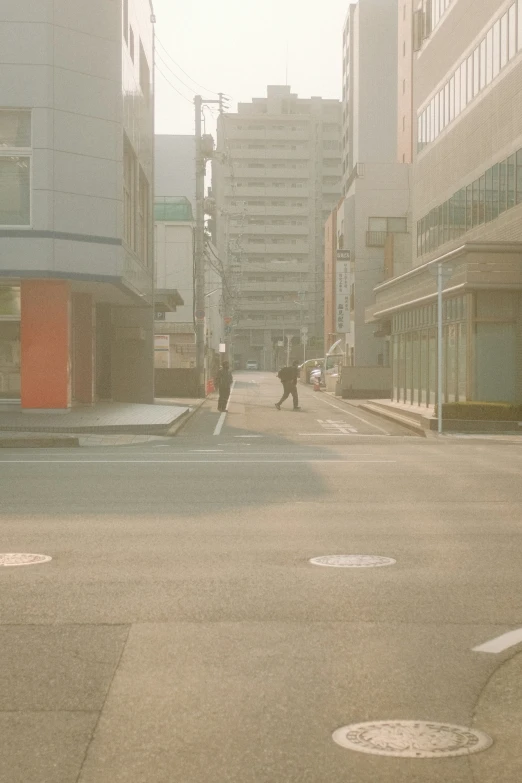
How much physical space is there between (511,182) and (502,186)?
3.09 ft

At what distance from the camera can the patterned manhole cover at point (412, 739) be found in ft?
15.3

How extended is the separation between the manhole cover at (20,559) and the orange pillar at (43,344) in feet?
72.3

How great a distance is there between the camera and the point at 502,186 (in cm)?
3572

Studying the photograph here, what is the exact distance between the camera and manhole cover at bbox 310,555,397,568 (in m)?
8.90

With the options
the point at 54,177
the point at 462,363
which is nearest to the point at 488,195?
the point at 462,363

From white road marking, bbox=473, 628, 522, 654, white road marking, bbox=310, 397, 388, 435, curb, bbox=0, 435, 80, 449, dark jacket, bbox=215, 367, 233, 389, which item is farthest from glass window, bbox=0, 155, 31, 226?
white road marking, bbox=473, 628, 522, 654

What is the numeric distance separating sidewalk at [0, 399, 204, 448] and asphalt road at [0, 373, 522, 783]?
8.14m

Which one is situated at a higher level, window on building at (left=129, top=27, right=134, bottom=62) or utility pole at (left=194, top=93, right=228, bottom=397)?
window on building at (left=129, top=27, right=134, bottom=62)

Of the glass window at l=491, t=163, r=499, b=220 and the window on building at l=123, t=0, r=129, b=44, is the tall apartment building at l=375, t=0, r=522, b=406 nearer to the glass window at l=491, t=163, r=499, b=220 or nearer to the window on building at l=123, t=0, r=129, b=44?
the glass window at l=491, t=163, r=499, b=220

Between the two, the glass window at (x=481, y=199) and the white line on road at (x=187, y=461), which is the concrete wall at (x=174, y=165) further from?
the white line on road at (x=187, y=461)

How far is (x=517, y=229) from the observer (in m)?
34.1

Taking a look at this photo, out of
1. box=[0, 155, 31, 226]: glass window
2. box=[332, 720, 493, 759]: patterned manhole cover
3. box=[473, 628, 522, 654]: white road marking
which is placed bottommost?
box=[473, 628, 522, 654]: white road marking

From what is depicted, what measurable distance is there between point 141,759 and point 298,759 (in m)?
0.59

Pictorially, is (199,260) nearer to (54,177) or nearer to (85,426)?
(54,177)
